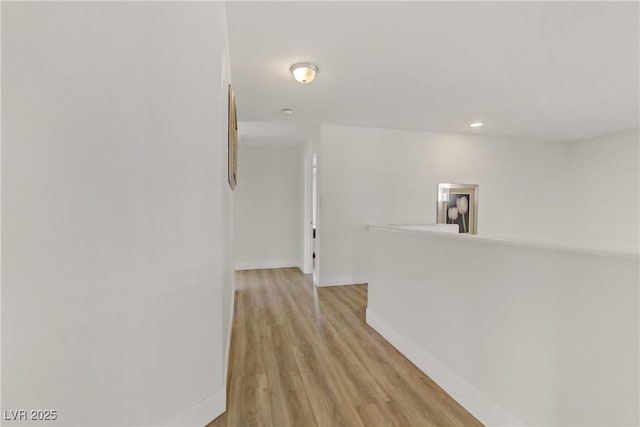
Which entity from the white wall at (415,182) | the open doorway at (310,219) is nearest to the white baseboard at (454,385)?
the white wall at (415,182)

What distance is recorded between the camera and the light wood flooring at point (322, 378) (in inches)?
60.6

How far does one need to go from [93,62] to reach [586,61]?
11.3 ft

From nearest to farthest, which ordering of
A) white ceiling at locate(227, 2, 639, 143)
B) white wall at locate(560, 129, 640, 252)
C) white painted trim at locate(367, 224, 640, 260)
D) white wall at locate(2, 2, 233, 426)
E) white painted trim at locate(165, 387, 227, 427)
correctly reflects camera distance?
white wall at locate(2, 2, 233, 426) → white painted trim at locate(367, 224, 640, 260) → white painted trim at locate(165, 387, 227, 427) → white ceiling at locate(227, 2, 639, 143) → white wall at locate(560, 129, 640, 252)

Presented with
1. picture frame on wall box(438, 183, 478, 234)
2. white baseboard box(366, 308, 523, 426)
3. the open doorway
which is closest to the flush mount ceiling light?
white baseboard box(366, 308, 523, 426)

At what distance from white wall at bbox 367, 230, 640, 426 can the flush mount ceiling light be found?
165 cm

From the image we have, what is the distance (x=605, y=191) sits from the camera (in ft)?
16.0

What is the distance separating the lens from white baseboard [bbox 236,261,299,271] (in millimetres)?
5496

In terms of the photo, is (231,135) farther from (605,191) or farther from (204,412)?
(605,191)

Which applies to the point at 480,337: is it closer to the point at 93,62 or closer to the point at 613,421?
the point at 613,421

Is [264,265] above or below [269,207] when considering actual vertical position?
below

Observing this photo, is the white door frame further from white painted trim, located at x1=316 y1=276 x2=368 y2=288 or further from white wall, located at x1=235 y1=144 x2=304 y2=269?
white painted trim, located at x1=316 y1=276 x2=368 y2=288

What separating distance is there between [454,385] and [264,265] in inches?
173

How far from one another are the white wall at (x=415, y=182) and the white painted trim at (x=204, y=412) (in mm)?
2706

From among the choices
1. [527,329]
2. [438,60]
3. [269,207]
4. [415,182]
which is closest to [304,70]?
[438,60]
